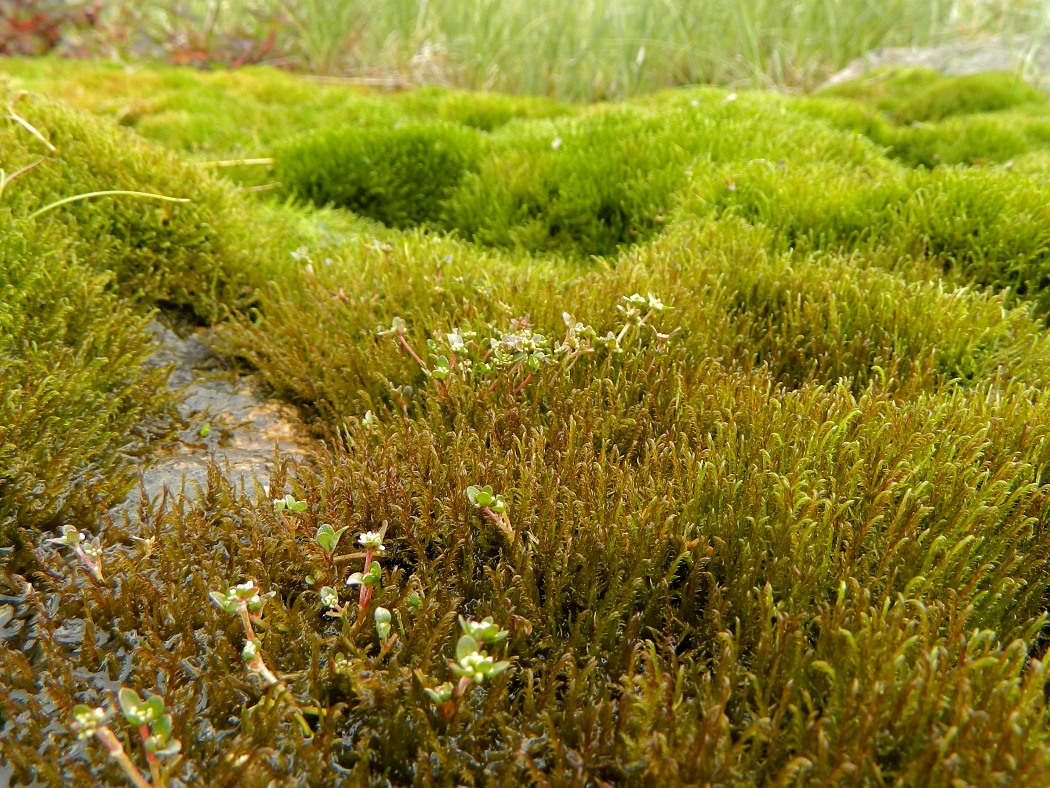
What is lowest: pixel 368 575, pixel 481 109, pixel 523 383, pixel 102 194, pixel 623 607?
pixel 623 607

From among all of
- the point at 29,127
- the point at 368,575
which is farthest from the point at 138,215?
the point at 368,575

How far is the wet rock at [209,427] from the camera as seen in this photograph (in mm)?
2559

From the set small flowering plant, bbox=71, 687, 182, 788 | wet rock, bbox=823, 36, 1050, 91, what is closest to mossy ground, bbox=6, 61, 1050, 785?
small flowering plant, bbox=71, 687, 182, 788

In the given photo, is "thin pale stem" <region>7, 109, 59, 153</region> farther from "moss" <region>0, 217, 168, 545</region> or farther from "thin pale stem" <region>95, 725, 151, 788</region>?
"thin pale stem" <region>95, 725, 151, 788</region>

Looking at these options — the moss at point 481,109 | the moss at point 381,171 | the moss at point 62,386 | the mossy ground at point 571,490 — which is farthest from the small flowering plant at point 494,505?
the moss at point 481,109

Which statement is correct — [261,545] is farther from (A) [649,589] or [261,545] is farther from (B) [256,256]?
(B) [256,256]

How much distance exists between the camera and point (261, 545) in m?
2.05

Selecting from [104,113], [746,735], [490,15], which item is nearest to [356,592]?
[746,735]

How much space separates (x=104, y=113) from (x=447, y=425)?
23.7ft

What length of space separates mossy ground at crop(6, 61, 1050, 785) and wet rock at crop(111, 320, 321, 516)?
100 millimetres

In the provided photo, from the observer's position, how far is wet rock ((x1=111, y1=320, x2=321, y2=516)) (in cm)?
256

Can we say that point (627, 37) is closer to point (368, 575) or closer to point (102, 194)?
point (102, 194)

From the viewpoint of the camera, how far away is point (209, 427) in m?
2.89

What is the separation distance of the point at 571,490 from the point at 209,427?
1.60 meters
